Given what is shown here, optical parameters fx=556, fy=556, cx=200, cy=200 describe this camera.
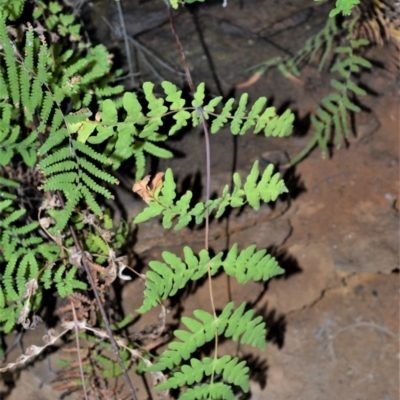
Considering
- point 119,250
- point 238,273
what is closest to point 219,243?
point 119,250

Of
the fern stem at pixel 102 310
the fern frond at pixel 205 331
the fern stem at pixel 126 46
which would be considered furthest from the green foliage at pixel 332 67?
the fern stem at pixel 102 310

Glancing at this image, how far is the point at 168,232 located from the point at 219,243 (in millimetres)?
280

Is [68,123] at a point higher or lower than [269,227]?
higher

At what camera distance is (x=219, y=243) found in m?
2.93

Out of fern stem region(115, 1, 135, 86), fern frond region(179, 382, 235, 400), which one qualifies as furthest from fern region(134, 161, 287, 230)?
fern stem region(115, 1, 135, 86)

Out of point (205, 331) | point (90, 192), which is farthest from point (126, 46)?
point (205, 331)

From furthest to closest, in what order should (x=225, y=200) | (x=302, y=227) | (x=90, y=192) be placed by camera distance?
(x=302, y=227)
(x=90, y=192)
(x=225, y=200)

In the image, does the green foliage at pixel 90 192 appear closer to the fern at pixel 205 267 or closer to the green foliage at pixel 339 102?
the fern at pixel 205 267

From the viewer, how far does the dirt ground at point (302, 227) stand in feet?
9.66

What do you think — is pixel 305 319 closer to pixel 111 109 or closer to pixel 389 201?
pixel 389 201

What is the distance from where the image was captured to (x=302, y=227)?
3.12 m

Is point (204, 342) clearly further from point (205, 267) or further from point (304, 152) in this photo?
point (304, 152)

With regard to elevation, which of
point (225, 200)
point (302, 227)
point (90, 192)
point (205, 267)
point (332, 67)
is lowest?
point (302, 227)

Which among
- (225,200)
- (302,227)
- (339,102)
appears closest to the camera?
(225,200)
